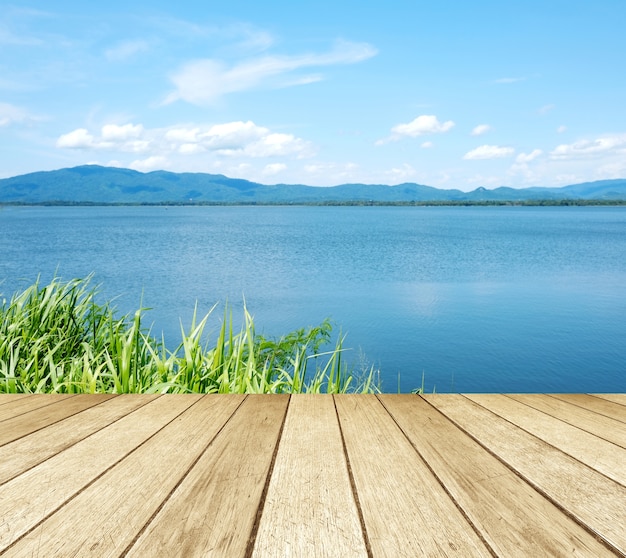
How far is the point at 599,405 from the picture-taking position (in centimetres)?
218

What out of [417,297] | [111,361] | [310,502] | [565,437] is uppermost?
[310,502]

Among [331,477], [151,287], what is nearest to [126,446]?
[331,477]

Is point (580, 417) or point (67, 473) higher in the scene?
point (67, 473)

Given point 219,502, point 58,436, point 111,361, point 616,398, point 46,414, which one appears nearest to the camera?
point 219,502

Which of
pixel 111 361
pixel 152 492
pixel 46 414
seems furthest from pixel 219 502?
pixel 111 361

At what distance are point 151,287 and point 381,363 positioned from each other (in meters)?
9.78

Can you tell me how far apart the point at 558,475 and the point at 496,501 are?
29 centimetres

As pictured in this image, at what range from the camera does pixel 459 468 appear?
1440 mm

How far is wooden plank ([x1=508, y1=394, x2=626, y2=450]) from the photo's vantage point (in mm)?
1785

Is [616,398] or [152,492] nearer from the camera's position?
[152,492]

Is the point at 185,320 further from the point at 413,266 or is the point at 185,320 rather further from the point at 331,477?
the point at 413,266

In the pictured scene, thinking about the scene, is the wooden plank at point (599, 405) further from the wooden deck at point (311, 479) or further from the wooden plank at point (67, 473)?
the wooden plank at point (67, 473)

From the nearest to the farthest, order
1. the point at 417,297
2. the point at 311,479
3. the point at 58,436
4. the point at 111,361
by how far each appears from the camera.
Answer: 1. the point at 311,479
2. the point at 58,436
3. the point at 111,361
4. the point at 417,297

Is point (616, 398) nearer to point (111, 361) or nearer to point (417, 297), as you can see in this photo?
point (111, 361)
